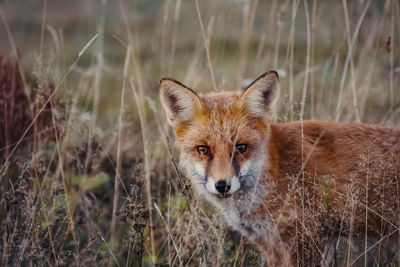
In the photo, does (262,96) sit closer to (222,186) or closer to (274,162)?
(274,162)

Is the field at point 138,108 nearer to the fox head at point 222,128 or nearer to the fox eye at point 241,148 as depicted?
the fox head at point 222,128

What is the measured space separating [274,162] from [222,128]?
0.50m

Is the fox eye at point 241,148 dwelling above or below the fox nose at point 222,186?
above

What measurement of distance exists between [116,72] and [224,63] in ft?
8.37

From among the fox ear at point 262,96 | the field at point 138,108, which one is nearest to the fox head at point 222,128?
the fox ear at point 262,96

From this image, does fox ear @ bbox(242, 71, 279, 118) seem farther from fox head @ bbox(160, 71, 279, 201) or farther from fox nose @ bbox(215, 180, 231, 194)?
fox nose @ bbox(215, 180, 231, 194)

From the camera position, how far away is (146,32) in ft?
40.9

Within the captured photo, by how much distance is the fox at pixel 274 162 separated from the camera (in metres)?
3.06

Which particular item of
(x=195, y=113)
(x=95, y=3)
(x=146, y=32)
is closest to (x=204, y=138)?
(x=195, y=113)

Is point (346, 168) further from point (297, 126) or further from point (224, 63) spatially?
point (224, 63)

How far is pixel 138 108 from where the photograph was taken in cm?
312

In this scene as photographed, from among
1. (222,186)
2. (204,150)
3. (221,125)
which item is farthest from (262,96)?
(222,186)

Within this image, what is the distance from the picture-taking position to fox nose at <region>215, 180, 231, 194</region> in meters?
2.83

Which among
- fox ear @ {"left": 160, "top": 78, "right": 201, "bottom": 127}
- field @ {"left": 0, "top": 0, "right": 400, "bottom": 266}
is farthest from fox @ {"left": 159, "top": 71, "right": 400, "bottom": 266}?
field @ {"left": 0, "top": 0, "right": 400, "bottom": 266}
